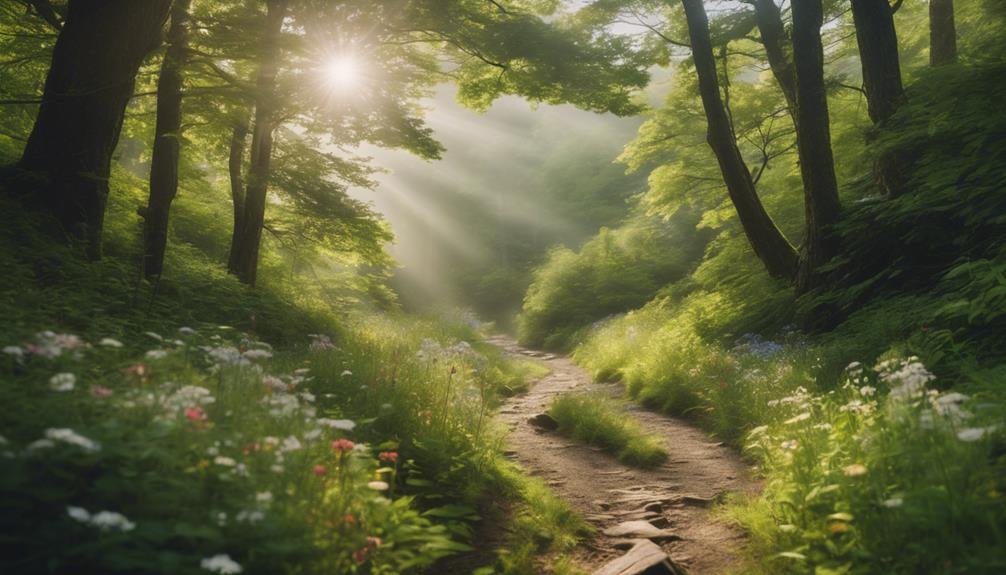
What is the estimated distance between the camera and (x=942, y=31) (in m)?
11.9

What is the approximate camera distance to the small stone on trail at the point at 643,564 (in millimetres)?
3307

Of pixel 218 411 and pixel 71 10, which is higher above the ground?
pixel 71 10

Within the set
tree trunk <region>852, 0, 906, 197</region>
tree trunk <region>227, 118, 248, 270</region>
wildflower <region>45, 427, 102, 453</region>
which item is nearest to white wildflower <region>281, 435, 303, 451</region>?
wildflower <region>45, 427, 102, 453</region>

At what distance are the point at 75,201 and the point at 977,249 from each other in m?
9.76

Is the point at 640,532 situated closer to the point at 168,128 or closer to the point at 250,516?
the point at 250,516

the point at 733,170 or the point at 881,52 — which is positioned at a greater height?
the point at 881,52

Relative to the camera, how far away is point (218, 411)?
3008 millimetres

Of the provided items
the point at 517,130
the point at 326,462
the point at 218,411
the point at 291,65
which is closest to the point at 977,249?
the point at 326,462

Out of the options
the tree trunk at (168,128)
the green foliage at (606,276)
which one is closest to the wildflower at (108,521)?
the tree trunk at (168,128)

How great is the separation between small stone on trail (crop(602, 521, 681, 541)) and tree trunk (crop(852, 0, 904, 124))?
7304 mm

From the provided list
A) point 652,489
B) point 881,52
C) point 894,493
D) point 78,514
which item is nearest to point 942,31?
point 881,52

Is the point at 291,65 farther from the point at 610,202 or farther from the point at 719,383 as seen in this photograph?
the point at 610,202

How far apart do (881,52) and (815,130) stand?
138 cm

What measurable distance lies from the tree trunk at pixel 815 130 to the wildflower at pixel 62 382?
9.11m
